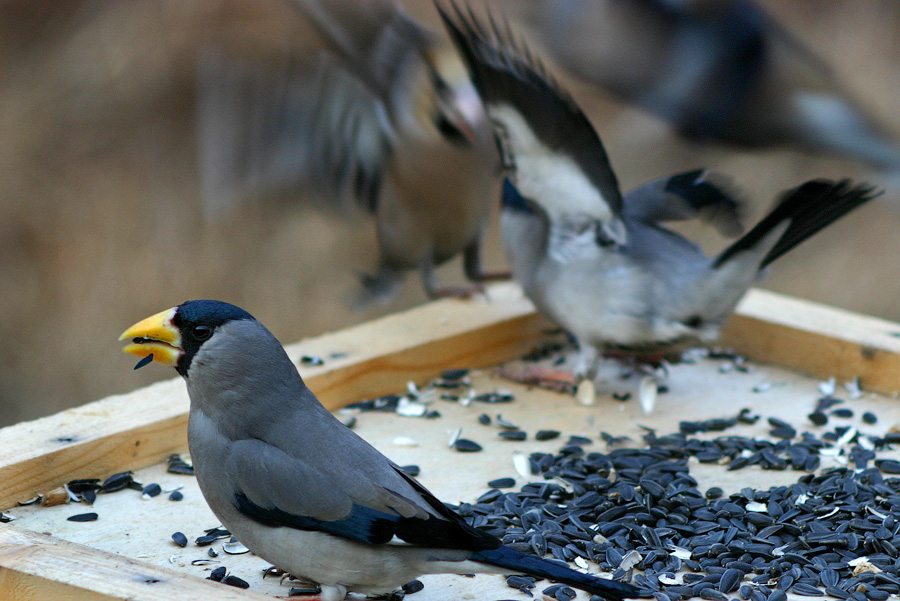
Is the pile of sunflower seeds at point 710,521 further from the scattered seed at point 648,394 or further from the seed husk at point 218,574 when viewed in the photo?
the seed husk at point 218,574

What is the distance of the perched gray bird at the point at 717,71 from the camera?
4.20 m

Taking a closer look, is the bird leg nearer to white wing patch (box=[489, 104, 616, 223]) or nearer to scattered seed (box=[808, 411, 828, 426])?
white wing patch (box=[489, 104, 616, 223])

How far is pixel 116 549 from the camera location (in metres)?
2.06

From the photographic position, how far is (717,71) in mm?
4309

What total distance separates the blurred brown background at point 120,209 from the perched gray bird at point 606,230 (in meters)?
1.80

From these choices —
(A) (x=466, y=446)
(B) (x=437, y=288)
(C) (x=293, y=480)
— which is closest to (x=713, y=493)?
(A) (x=466, y=446)

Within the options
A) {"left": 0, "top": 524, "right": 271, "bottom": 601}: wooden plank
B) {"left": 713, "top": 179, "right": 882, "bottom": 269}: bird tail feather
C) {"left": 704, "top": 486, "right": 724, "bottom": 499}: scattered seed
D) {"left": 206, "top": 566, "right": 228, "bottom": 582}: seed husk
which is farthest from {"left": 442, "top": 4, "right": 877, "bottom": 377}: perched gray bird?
{"left": 0, "top": 524, "right": 271, "bottom": 601}: wooden plank

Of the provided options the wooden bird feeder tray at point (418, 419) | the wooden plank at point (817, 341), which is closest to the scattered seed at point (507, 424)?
the wooden bird feeder tray at point (418, 419)

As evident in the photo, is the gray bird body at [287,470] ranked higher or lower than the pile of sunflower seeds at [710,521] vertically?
higher

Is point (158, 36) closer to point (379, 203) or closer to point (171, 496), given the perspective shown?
point (379, 203)

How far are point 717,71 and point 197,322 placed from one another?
3197 mm

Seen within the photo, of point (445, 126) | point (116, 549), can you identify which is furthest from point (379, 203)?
point (116, 549)

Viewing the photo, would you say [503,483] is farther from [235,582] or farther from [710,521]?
[235,582]

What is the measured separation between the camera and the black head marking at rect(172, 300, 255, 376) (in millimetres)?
1771
